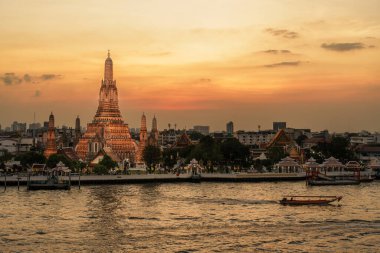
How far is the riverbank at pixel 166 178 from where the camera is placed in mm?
87088

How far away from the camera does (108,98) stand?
132 metres

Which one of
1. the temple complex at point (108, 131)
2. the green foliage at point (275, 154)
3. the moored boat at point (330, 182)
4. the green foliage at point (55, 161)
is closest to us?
the moored boat at point (330, 182)

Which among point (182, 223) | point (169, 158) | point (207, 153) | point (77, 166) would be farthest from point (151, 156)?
point (182, 223)

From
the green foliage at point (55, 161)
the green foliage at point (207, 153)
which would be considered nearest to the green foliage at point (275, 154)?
the green foliage at point (207, 153)

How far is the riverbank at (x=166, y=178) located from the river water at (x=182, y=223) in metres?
14.7

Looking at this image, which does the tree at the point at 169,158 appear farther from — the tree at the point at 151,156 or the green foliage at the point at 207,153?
the green foliage at the point at 207,153

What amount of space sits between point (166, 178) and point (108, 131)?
1469 inches

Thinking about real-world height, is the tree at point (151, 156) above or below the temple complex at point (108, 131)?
below

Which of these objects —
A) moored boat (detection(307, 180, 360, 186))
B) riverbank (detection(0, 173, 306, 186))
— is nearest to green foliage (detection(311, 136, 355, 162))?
riverbank (detection(0, 173, 306, 186))

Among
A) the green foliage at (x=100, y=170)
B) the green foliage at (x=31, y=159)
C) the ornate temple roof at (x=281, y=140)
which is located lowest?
the green foliage at (x=100, y=170)

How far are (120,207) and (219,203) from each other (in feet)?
29.7

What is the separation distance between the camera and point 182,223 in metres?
47.4

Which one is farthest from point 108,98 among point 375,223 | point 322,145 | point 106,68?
point 375,223

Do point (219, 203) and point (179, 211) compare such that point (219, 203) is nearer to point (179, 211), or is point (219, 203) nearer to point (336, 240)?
point (179, 211)
